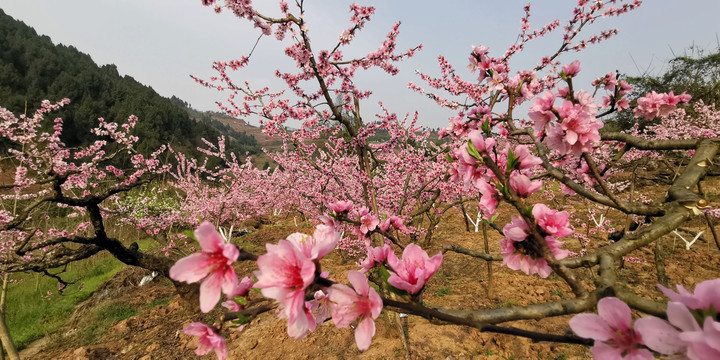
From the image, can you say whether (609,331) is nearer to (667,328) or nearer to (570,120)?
(667,328)

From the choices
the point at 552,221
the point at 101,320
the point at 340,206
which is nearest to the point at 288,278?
the point at 552,221

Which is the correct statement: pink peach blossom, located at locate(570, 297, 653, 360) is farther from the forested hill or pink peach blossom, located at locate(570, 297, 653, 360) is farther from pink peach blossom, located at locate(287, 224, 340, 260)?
the forested hill

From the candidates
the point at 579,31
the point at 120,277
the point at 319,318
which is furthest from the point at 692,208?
the point at 120,277

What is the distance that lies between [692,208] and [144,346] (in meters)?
7.05

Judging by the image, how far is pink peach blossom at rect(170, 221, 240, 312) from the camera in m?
0.69

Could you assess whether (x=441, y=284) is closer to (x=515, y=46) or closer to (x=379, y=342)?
(x=379, y=342)

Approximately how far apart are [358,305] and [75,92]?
46327 millimetres

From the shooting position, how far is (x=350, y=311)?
0.77m

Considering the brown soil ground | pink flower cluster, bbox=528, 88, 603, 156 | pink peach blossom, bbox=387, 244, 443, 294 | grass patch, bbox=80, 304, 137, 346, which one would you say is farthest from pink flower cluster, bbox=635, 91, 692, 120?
grass patch, bbox=80, 304, 137, 346

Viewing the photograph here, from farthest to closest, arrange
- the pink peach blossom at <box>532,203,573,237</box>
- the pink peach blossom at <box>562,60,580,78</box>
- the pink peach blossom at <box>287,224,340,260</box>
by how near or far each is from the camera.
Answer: the pink peach blossom at <box>562,60,580,78</box> < the pink peach blossom at <box>532,203,573,237</box> < the pink peach blossom at <box>287,224,340,260</box>

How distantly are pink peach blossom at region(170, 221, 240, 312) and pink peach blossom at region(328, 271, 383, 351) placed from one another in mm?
266

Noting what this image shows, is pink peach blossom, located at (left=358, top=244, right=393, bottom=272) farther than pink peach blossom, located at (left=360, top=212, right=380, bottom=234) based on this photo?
No

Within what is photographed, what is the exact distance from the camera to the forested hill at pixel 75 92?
2962 cm

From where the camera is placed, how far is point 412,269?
832 millimetres
